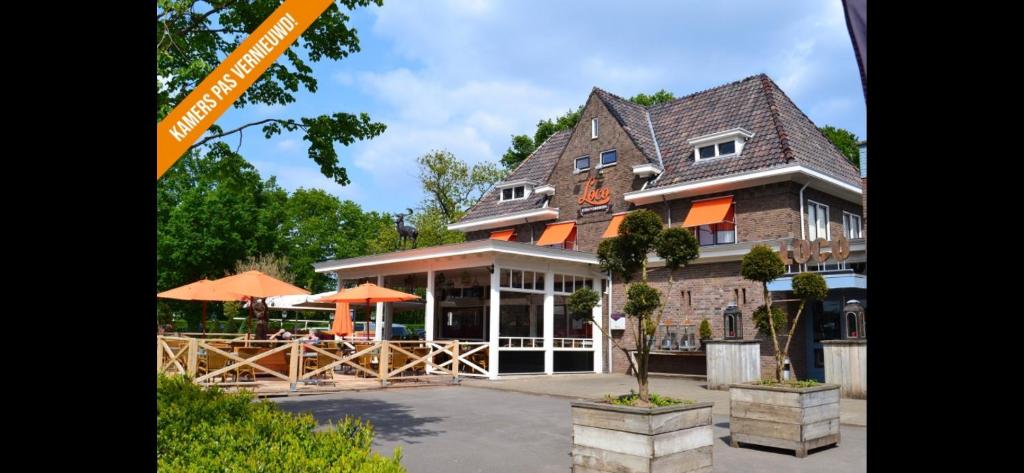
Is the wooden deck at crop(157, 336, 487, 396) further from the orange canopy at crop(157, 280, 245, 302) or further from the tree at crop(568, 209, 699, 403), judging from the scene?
the tree at crop(568, 209, 699, 403)

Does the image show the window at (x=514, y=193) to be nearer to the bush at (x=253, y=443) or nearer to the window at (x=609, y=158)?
the window at (x=609, y=158)

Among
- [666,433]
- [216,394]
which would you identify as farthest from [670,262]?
[216,394]

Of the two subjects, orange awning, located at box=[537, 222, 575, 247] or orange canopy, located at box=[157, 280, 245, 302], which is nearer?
orange canopy, located at box=[157, 280, 245, 302]

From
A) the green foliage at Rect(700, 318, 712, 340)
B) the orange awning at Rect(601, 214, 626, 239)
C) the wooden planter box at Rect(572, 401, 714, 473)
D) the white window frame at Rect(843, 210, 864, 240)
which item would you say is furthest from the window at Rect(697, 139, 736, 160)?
the wooden planter box at Rect(572, 401, 714, 473)

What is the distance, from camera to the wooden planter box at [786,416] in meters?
8.33

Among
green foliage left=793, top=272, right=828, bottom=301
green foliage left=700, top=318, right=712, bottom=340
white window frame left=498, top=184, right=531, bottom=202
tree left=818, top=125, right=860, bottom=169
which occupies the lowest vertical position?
green foliage left=700, top=318, right=712, bottom=340

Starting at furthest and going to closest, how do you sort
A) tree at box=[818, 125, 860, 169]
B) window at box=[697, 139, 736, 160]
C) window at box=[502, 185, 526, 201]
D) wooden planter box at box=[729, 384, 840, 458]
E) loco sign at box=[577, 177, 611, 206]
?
tree at box=[818, 125, 860, 169], window at box=[502, 185, 526, 201], loco sign at box=[577, 177, 611, 206], window at box=[697, 139, 736, 160], wooden planter box at box=[729, 384, 840, 458]

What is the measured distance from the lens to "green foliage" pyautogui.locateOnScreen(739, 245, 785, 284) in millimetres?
10023

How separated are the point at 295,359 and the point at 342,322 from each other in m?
6.28

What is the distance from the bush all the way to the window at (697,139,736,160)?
20461mm

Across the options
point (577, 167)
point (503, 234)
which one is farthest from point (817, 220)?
point (503, 234)

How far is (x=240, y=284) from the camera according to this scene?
57.5 feet

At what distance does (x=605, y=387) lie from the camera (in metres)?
17.5
